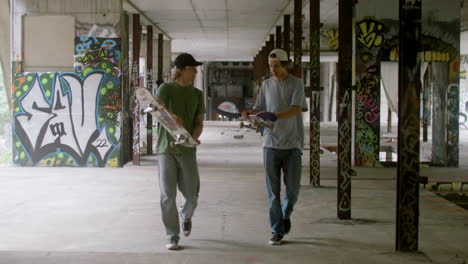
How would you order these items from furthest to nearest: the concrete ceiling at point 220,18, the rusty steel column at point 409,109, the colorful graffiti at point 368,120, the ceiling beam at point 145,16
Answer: the concrete ceiling at point 220,18, the ceiling beam at point 145,16, the colorful graffiti at point 368,120, the rusty steel column at point 409,109

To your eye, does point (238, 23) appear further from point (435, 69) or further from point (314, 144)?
point (314, 144)

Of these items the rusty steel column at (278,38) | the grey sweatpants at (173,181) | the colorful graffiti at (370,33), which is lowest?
the grey sweatpants at (173,181)

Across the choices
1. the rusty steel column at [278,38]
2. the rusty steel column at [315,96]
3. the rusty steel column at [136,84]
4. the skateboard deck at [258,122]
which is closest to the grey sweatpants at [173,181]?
the skateboard deck at [258,122]

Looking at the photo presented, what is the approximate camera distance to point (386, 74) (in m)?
14.3

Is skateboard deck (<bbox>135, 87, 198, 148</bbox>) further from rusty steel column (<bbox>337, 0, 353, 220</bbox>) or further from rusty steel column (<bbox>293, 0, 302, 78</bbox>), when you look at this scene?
rusty steel column (<bbox>293, 0, 302, 78</bbox>)

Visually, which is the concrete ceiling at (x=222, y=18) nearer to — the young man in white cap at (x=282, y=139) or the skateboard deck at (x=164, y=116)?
the young man in white cap at (x=282, y=139)

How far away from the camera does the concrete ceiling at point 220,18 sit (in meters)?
15.0

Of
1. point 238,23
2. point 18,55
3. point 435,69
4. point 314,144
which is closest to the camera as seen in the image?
point 314,144

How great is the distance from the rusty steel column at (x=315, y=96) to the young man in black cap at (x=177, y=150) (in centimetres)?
450

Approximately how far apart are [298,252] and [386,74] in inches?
375

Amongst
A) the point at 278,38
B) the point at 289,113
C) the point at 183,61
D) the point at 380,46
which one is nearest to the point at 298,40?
the point at 380,46

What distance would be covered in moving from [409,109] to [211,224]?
2.80 m

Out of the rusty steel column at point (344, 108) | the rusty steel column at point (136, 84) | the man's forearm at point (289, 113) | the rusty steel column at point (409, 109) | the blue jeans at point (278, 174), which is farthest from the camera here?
the rusty steel column at point (136, 84)

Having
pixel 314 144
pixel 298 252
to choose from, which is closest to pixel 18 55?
pixel 314 144
